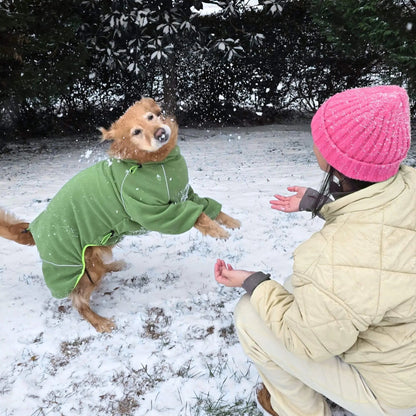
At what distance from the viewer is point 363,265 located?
1.27 meters

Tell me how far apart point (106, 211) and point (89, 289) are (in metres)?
0.65

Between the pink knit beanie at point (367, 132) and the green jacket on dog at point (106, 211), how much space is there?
1.29 m

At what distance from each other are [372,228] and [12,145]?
32.3ft

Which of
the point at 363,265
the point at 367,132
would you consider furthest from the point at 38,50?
the point at 363,265

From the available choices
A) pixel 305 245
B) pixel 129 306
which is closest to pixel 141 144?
pixel 129 306

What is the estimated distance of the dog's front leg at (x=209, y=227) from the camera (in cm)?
255

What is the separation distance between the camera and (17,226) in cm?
262

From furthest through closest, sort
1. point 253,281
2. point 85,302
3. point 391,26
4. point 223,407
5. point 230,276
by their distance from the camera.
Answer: point 391,26
point 85,302
point 223,407
point 230,276
point 253,281

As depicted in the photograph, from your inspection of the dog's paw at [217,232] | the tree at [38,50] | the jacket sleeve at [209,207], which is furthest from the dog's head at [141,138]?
the tree at [38,50]

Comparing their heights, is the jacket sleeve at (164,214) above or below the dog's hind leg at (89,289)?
above

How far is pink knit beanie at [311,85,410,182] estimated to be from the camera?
1.25 meters

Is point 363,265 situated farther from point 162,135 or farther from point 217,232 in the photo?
point 162,135

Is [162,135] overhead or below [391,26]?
below

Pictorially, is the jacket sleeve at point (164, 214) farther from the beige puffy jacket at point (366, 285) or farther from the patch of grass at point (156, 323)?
the beige puffy jacket at point (366, 285)
